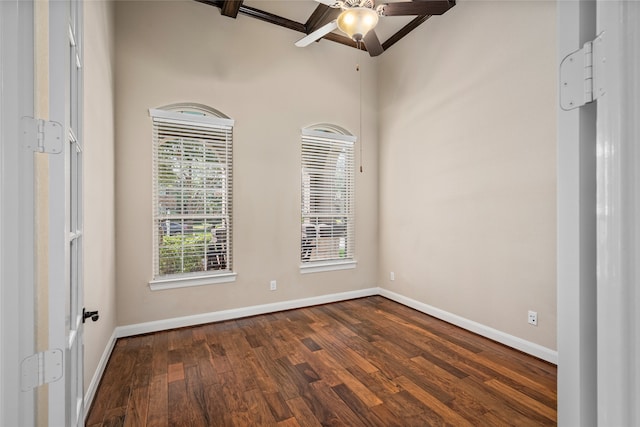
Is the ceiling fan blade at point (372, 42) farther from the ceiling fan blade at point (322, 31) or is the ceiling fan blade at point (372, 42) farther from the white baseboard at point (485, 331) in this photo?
the white baseboard at point (485, 331)

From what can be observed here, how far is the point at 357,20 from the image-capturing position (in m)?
2.44

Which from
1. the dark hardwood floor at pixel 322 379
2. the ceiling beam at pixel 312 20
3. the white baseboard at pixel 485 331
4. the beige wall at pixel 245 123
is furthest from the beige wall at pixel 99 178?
the white baseboard at pixel 485 331

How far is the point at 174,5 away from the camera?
330 cm

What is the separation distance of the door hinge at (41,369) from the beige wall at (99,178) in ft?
3.68

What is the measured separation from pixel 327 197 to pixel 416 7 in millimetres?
2364

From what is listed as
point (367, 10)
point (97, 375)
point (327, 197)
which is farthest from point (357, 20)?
point (97, 375)

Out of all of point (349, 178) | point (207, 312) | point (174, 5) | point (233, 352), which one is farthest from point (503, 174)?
point (174, 5)

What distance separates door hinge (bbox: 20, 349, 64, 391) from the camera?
2.78 ft

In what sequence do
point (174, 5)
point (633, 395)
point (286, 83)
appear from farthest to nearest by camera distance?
point (286, 83) < point (174, 5) < point (633, 395)

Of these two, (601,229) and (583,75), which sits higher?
(583,75)

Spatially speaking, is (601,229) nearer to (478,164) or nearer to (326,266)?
(478,164)

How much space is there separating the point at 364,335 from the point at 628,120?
2.96 m

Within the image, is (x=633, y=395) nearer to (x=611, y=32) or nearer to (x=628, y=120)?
(x=628, y=120)

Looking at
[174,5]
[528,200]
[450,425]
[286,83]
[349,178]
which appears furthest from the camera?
[349,178]
